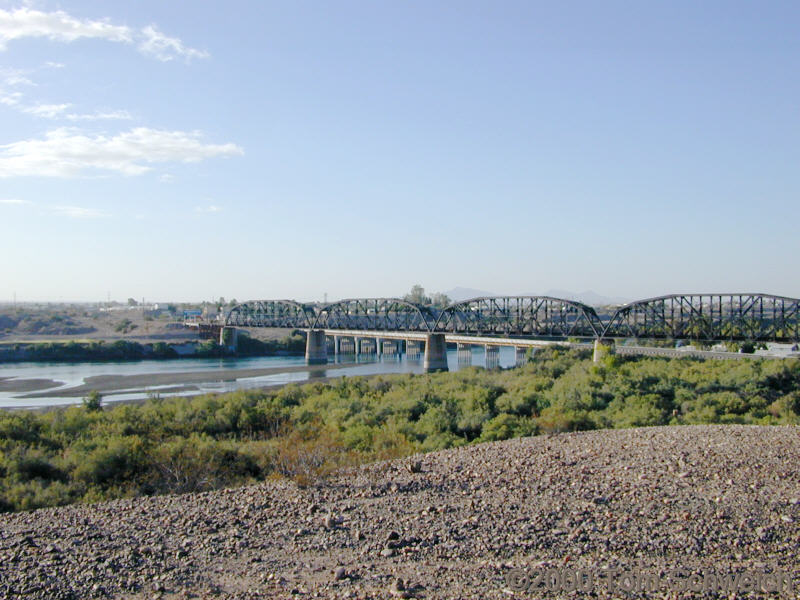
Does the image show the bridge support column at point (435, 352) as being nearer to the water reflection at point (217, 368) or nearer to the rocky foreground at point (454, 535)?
the water reflection at point (217, 368)

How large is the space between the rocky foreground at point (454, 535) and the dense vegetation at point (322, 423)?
2.56m

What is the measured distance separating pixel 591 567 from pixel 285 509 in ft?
20.1

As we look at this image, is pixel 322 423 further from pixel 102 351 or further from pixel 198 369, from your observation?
pixel 102 351

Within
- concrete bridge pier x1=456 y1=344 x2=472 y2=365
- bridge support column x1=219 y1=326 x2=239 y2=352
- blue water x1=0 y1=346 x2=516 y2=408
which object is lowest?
blue water x1=0 y1=346 x2=516 y2=408

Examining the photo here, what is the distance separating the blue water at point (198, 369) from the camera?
5766 centimetres

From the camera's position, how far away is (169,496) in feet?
50.5

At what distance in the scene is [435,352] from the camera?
298 ft

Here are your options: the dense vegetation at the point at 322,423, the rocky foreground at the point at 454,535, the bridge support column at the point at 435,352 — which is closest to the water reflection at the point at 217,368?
the bridge support column at the point at 435,352

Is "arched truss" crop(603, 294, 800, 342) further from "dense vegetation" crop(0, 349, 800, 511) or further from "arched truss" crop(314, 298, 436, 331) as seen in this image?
"arched truss" crop(314, 298, 436, 331)

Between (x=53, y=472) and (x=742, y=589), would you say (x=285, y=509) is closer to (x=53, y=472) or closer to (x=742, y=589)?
(x=742, y=589)

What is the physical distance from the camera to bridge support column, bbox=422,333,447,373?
291 ft

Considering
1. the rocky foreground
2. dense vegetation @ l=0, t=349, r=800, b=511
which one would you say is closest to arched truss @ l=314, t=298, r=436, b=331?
dense vegetation @ l=0, t=349, r=800, b=511

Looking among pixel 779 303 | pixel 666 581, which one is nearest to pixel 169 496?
pixel 666 581

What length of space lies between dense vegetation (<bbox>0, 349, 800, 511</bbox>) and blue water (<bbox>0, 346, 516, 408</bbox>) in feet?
73.6
